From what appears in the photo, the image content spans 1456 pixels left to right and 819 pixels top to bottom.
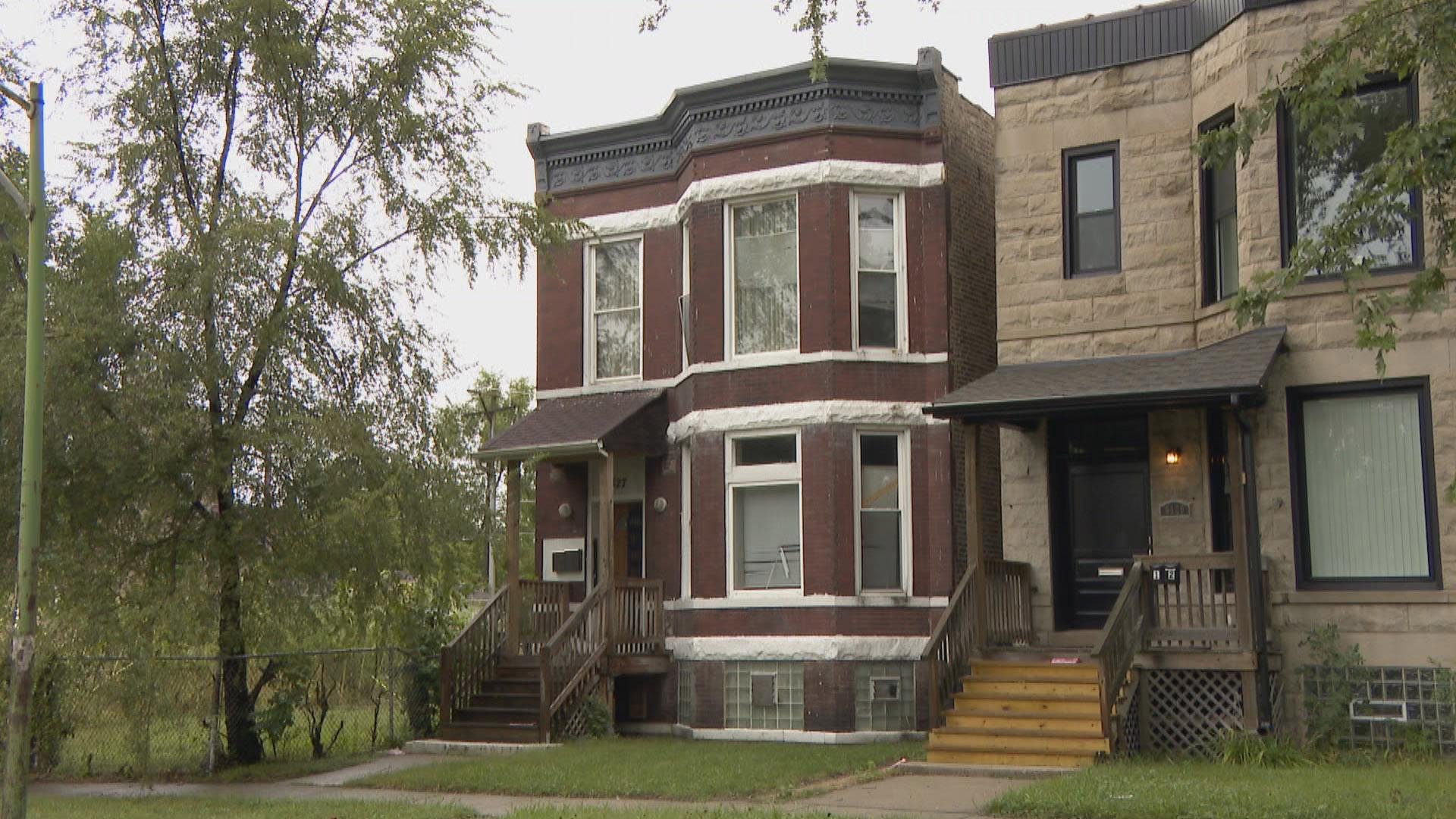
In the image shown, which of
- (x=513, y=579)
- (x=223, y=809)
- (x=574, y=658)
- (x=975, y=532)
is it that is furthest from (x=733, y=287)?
(x=223, y=809)

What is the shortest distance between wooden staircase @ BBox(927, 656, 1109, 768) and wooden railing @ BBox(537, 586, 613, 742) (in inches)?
200

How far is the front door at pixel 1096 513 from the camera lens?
57.3 feet

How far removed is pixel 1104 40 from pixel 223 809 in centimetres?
1277

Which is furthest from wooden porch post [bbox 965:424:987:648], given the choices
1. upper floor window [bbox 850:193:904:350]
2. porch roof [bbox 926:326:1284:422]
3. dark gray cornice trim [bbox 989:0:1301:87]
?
dark gray cornice trim [bbox 989:0:1301:87]

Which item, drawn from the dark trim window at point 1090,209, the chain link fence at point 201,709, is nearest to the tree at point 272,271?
the chain link fence at point 201,709

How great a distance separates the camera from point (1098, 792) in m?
12.1

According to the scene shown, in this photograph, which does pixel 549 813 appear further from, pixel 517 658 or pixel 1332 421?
pixel 1332 421

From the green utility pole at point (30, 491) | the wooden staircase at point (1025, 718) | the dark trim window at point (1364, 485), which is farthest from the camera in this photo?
the dark trim window at point (1364, 485)

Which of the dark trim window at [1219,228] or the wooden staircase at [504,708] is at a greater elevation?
the dark trim window at [1219,228]

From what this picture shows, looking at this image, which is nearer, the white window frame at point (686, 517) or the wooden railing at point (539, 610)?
the white window frame at point (686, 517)

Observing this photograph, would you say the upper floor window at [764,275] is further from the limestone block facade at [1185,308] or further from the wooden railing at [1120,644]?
the wooden railing at [1120,644]

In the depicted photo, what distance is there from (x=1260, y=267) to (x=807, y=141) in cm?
596

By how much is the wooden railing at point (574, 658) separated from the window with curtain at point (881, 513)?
3.39 metres

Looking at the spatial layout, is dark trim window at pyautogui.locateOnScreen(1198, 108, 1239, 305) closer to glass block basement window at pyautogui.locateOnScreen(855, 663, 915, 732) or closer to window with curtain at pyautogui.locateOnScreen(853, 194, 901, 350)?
window with curtain at pyautogui.locateOnScreen(853, 194, 901, 350)
